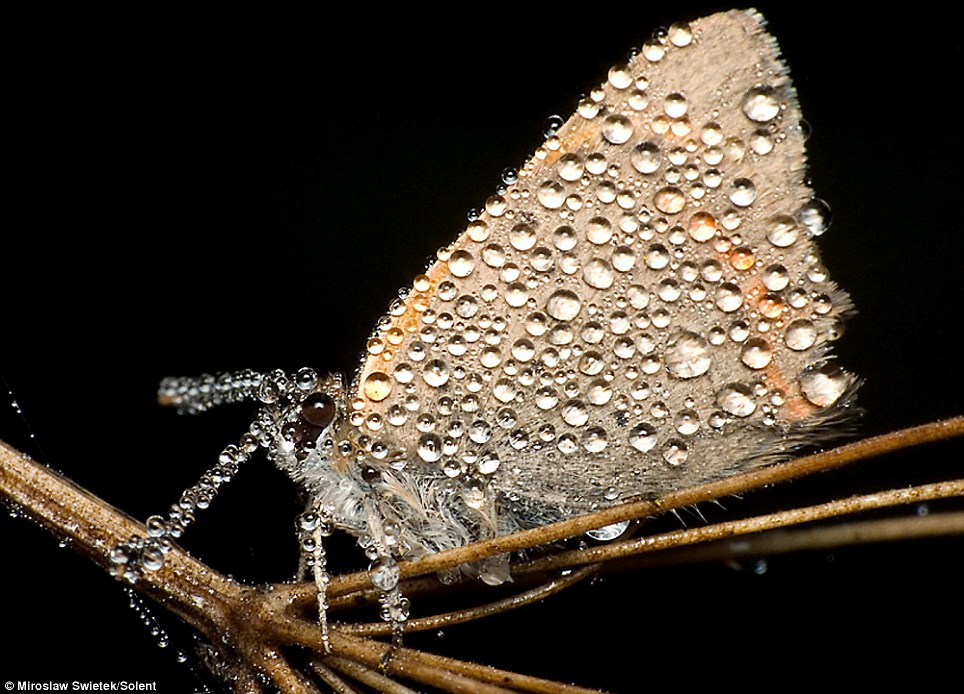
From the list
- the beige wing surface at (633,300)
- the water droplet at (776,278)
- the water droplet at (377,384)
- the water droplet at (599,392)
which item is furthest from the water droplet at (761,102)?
the water droplet at (377,384)

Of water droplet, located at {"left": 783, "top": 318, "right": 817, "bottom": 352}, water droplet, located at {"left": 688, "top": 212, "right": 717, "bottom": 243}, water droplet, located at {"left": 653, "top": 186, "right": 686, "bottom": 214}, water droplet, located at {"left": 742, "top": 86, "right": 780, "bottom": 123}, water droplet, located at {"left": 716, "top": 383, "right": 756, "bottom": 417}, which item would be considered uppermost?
water droplet, located at {"left": 742, "top": 86, "right": 780, "bottom": 123}

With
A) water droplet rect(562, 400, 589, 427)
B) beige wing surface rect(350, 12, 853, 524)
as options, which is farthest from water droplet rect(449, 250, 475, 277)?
water droplet rect(562, 400, 589, 427)

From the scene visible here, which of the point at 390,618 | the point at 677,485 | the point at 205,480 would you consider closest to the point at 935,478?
the point at 677,485

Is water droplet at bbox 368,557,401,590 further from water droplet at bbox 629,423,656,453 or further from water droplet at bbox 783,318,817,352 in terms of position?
water droplet at bbox 783,318,817,352

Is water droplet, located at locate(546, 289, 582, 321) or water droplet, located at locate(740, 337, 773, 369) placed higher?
water droplet, located at locate(546, 289, 582, 321)

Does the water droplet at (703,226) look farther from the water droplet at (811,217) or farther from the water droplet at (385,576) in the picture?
the water droplet at (385,576)

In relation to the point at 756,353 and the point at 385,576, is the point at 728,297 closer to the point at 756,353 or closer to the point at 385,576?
the point at 756,353
